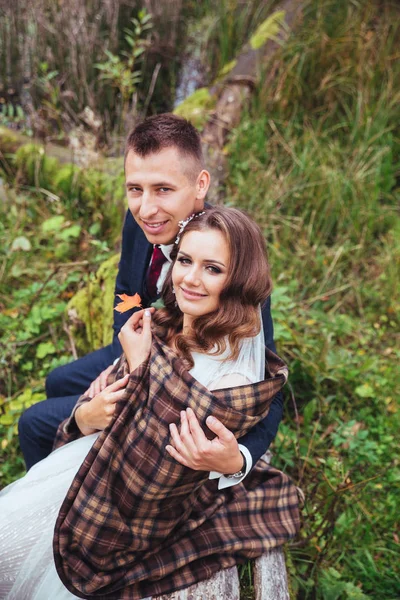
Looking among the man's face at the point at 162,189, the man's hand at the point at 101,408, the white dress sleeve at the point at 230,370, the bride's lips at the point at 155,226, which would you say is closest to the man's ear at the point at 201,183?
the man's face at the point at 162,189

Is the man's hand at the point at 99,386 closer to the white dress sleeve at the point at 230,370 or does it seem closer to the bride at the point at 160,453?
the bride at the point at 160,453

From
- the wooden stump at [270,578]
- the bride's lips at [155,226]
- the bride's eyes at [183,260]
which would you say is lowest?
the wooden stump at [270,578]

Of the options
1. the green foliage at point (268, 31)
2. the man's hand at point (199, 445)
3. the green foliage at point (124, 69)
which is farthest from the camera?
the green foliage at point (268, 31)

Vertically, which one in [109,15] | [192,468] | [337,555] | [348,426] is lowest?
[337,555]

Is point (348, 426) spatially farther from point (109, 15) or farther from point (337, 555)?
point (109, 15)

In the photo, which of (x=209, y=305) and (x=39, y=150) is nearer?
(x=209, y=305)

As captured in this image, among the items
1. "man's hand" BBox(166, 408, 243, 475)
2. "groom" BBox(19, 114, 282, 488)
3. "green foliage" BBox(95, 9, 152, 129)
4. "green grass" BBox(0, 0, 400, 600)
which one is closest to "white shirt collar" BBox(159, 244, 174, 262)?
"groom" BBox(19, 114, 282, 488)

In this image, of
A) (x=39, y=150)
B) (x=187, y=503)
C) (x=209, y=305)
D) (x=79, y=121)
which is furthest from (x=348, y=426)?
(x=79, y=121)

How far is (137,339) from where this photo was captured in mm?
1599

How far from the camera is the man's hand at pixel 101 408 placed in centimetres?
152

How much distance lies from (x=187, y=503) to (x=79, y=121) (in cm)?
350

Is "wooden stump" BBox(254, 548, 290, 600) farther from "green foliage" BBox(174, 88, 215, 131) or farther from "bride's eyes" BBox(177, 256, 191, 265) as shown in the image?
"green foliage" BBox(174, 88, 215, 131)

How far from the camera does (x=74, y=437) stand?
5.77 feet

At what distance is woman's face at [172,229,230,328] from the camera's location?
1446 mm
